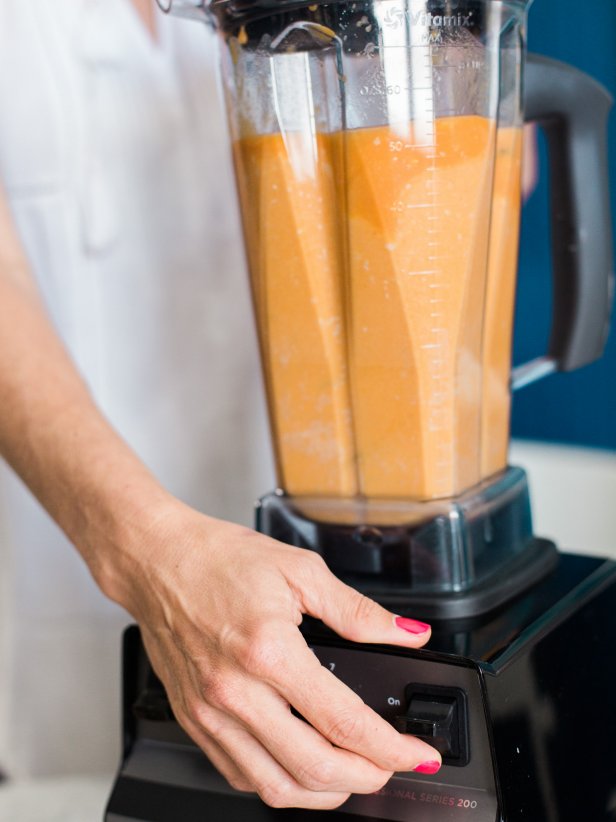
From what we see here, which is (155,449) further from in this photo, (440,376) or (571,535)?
(571,535)

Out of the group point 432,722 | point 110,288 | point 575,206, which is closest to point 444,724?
point 432,722

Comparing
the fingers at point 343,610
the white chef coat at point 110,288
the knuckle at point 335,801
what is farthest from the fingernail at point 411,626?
the white chef coat at point 110,288

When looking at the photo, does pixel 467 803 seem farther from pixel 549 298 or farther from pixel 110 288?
pixel 549 298

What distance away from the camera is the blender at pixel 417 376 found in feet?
1.92

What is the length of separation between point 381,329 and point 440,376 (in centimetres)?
5

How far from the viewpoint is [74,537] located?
666 millimetres

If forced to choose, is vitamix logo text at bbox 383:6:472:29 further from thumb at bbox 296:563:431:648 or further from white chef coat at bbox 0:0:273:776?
white chef coat at bbox 0:0:273:776

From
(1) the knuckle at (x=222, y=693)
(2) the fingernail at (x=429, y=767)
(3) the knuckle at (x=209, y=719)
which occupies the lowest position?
(2) the fingernail at (x=429, y=767)

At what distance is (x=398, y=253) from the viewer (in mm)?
618

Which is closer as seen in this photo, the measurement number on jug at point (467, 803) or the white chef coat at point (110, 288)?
the measurement number on jug at point (467, 803)

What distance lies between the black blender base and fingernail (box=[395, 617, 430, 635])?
1 centimetres

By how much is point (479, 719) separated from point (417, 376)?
0.70 ft

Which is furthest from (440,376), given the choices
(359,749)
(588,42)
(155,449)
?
(588,42)

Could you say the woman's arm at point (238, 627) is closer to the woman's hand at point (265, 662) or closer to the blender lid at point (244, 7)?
the woman's hand at point (265, 662)
